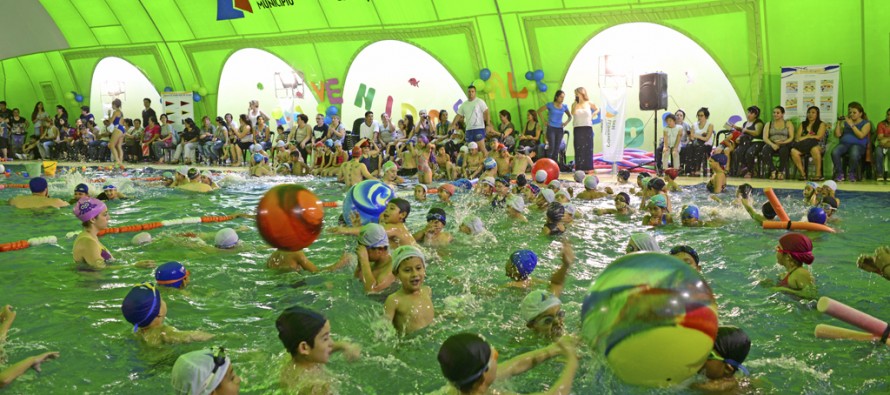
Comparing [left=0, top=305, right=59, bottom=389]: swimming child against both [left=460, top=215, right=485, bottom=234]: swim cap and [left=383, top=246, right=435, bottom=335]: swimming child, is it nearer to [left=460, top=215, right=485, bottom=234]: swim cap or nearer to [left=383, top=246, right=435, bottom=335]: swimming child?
[left=383, top=246, right=435, bottom=335]: swimming child

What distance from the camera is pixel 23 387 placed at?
473 cm

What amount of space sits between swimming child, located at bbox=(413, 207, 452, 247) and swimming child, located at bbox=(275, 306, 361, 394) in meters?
3.72

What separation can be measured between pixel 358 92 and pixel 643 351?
20853 millimetres

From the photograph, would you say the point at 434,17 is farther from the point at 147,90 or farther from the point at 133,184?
the point at 147,90

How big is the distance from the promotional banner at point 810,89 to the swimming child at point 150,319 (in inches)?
566

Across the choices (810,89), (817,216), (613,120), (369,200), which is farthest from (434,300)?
(613,120)

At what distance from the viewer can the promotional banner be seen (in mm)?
15039

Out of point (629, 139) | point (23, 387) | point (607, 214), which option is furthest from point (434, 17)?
point (23, 387)

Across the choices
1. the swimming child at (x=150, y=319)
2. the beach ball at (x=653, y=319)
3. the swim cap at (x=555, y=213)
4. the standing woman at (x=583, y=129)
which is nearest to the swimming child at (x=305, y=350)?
the swimming child at (x=150, y=319)

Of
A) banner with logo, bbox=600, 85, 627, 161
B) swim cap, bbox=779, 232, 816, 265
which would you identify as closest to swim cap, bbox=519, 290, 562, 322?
swim cap, bbox=779, 232, 816, 265

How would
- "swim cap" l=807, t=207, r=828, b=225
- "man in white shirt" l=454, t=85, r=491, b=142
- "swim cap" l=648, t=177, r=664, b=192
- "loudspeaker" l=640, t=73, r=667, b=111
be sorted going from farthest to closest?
"man in white shirt" l=454, t=85, r=491, b=142, "loudspeaker" l=640, t=73, r=667, b=111, "swim cap" l=648, t=177, r=664, b=192, "swim cap" l=807, t=207, r=828, b=225

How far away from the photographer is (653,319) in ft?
9.13

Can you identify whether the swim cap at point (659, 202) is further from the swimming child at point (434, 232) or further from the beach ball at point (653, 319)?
the beach ball at point (653, 319)

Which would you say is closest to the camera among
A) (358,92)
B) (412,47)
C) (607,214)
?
(607,214)
